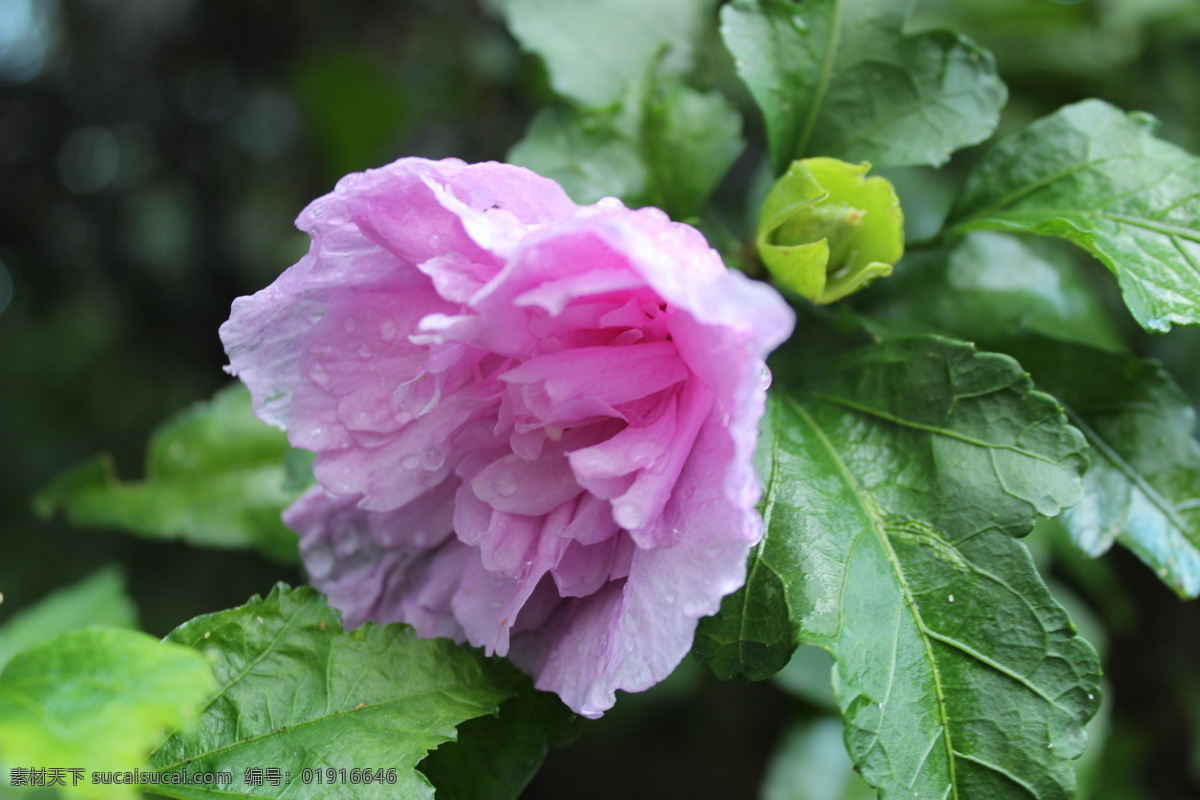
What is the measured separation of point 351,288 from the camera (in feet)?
2.64

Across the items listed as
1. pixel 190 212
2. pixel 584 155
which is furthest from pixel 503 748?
pixel 190 212

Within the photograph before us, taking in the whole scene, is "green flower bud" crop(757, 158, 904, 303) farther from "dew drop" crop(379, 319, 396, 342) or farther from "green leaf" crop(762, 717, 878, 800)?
"green leaf" crop(762, 717, 878, 800)

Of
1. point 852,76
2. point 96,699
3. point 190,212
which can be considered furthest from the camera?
point 190,212

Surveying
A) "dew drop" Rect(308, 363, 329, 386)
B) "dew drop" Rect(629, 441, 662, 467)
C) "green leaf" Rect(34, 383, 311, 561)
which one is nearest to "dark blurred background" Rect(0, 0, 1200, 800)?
"green leaf" Rect(34, 383, 311, 561)

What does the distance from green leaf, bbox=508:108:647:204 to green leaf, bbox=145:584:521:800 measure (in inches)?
20.3

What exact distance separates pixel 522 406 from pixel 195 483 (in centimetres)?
85

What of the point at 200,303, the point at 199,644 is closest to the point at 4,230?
the point at 200,303

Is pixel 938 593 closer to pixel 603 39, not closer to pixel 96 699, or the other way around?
pixel 96 699

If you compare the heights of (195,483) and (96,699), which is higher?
(96,699)

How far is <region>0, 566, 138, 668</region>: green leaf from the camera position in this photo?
1.37m

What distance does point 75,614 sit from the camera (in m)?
1.40

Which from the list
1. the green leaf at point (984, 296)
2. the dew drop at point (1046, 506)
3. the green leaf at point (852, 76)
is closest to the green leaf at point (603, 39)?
the green leaf at point (852, 76)

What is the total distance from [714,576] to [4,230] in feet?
10.2

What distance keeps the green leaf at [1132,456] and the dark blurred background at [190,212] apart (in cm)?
120
